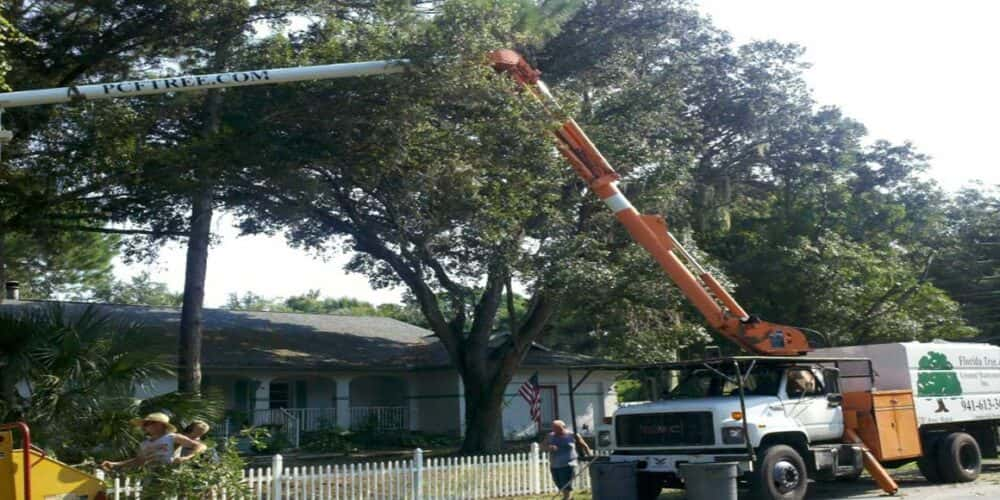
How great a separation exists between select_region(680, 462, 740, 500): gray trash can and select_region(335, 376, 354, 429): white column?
20750mm

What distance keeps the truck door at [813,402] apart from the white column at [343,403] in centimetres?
1975

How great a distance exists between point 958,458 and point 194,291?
14562 millimetres

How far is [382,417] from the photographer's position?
109 feet

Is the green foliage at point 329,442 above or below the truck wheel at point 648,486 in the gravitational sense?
above

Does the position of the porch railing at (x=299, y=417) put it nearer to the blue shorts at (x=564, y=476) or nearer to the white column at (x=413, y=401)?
the white column at (x=413, y=401)

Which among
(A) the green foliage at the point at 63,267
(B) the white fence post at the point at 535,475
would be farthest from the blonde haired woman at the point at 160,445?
(A) the green foliage at the point at 63,267

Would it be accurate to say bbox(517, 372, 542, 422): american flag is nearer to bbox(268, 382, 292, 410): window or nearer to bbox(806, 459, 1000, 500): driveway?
bbox(268, 382, 292, 410): window

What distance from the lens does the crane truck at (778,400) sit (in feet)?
42.7

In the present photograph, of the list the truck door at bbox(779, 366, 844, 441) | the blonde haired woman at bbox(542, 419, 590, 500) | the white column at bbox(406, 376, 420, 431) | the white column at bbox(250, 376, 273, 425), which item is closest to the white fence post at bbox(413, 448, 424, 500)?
the blonde haired woman at bbox(542, 419, 590, 500)

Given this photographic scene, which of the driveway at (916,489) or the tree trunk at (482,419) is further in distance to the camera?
the tree trunk at (482,419)

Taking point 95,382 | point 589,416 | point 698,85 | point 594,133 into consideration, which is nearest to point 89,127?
point 95,382

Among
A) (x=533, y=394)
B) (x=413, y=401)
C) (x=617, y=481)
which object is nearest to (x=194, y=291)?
(x=617, y=481)

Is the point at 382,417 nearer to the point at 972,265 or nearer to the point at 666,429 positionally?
the point at 666,429

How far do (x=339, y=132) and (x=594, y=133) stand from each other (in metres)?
7.53
